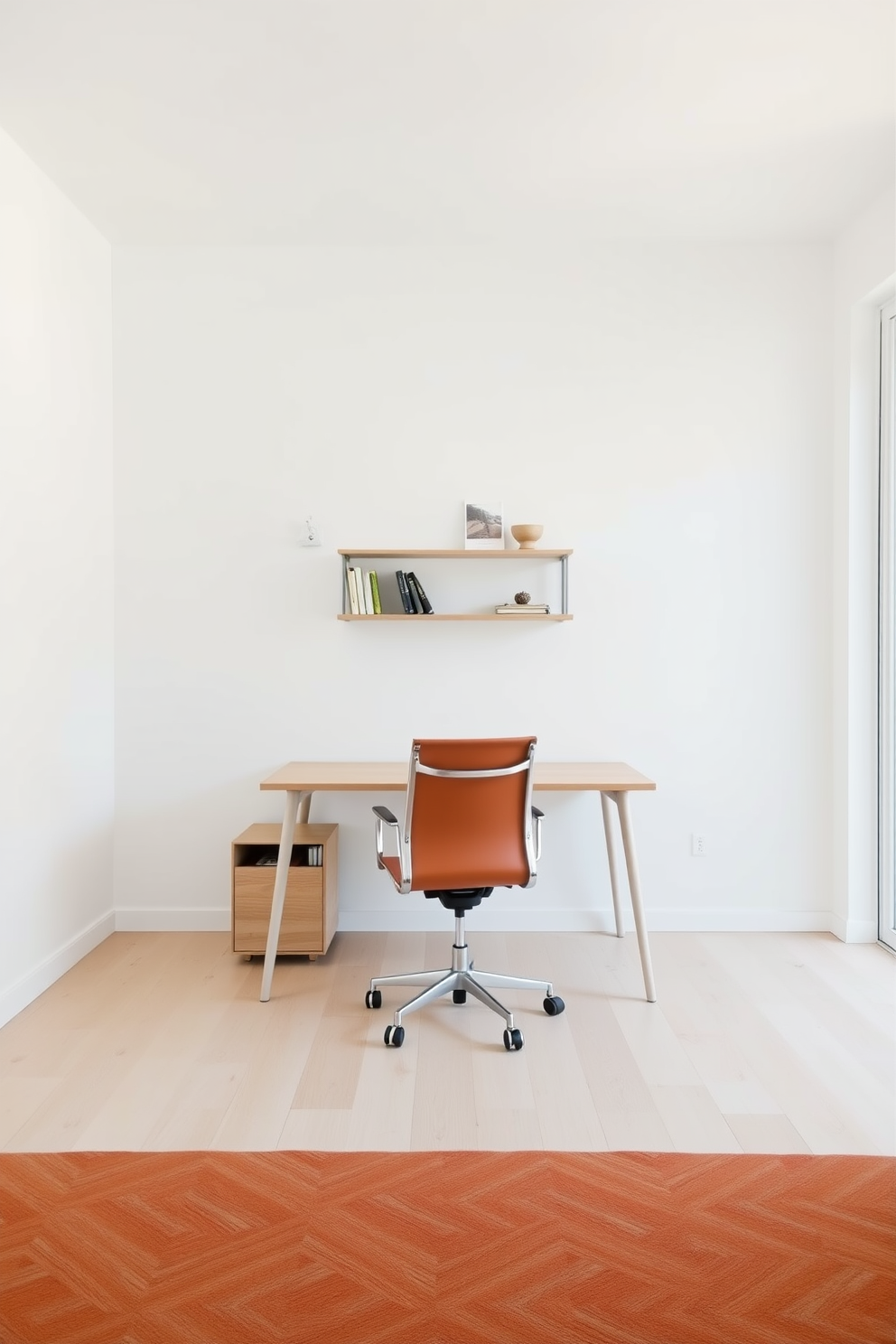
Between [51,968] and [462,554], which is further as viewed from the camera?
[462,554]

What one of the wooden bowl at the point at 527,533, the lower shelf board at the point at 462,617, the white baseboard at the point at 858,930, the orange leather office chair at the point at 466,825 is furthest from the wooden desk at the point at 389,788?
the white baseboard at the point at 858,930

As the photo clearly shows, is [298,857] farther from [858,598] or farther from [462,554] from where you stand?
[858,598]

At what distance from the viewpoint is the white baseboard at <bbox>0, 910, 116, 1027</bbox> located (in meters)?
3.10

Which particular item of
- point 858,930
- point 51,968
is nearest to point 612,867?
point 858,930

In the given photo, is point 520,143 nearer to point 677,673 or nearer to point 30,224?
point 30,224

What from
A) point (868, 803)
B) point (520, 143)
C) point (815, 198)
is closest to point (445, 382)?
point (520, 143)

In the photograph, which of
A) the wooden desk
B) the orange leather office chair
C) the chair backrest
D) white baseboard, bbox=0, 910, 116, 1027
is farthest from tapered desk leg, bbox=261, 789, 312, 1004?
white baseboard, bbox=0, 910, 116, 1027

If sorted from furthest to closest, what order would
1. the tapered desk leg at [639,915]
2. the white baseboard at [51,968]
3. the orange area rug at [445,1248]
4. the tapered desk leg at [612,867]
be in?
the tapered desk leg at [612,867] → the tapered desk leg at [639,915] → the white baseboard at [51,968] → the orange area rug at [445,1248]

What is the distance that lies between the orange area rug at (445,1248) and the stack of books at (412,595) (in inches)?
85.8

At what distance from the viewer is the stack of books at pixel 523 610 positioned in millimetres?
3806

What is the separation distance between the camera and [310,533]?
396 cm

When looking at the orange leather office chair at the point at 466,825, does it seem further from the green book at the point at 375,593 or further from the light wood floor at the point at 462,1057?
the green book at the point at 375,593

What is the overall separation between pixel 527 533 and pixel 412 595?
1.84 ft

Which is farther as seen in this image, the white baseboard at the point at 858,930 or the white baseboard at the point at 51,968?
the white baseboard at the point at 858,930
